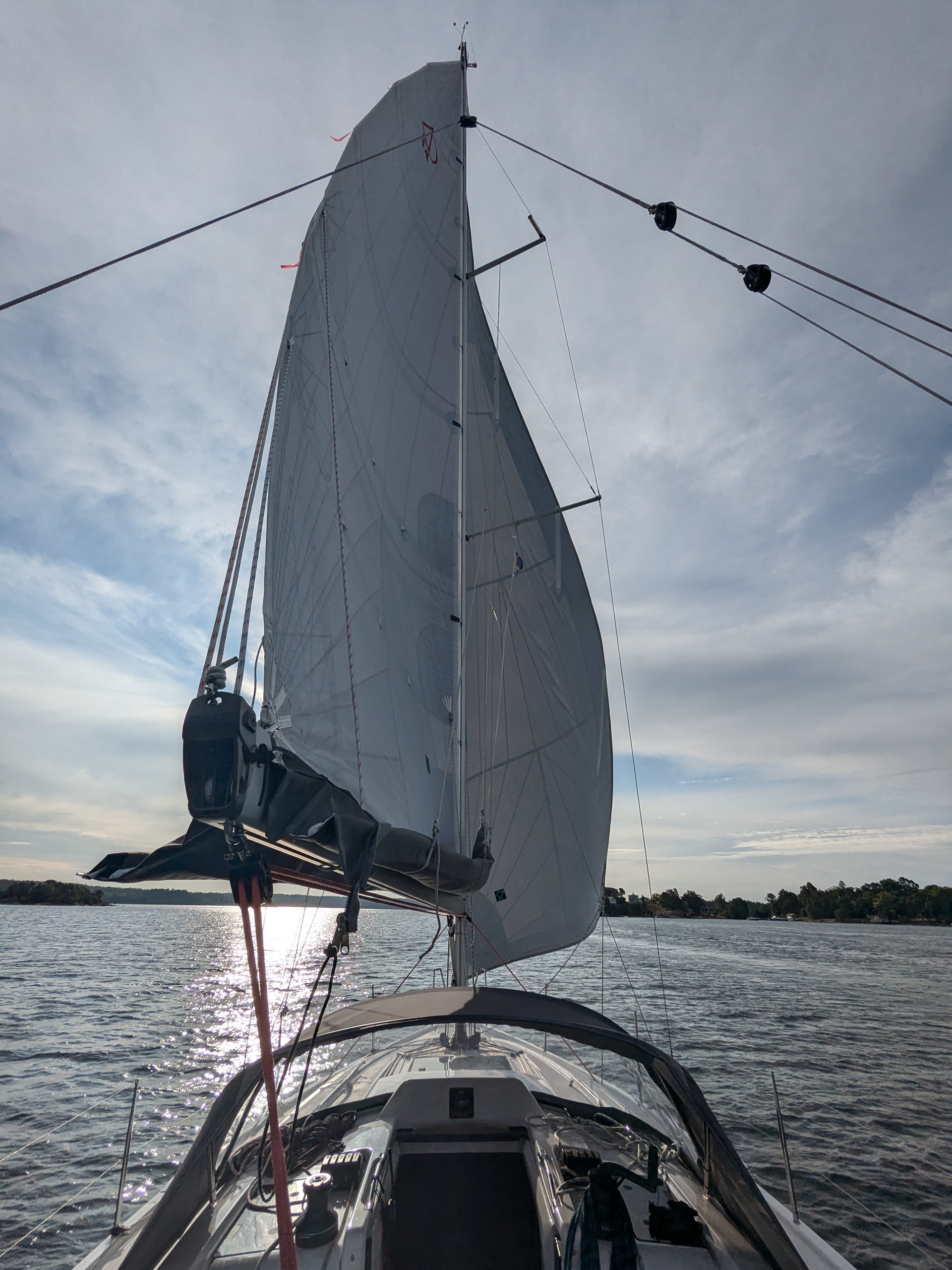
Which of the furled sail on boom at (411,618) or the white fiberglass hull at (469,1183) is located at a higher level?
the furled sail on boom at (411,618)

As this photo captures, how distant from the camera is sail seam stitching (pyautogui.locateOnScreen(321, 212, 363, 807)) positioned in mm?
4531

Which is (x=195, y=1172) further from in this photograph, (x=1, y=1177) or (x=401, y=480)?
(x=1, y=1177)

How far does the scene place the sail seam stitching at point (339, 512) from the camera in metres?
4.53

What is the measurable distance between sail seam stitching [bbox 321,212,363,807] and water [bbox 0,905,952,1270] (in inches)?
73.1

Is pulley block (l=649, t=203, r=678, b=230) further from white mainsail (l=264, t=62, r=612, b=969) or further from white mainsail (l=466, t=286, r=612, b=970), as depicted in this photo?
white mainsail (l=466, t=286, r=612, b=970)

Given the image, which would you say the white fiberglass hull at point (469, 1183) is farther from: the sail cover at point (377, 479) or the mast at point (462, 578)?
the sail cover at point (377, 479)

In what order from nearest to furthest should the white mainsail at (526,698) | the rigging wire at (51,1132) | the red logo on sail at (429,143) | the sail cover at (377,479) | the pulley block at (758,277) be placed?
the pulley block at (758,277)
the sail cover at (377,479)
the rigging wire at (51,1132)
the red logo on sail at (429,143)
the white mainsail at (526,698)

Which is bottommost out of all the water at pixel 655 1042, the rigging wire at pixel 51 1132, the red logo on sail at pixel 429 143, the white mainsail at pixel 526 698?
the water at pixel 655 1042

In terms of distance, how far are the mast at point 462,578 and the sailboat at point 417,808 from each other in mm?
44

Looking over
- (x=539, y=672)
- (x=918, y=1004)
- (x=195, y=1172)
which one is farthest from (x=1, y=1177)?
(x=918, y=1004)

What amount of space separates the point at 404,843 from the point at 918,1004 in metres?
29.4

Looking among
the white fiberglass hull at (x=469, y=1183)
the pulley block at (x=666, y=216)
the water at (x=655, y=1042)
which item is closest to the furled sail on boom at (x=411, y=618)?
the white fiberglass hull at (x=469, y=1183)

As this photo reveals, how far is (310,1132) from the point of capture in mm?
4918

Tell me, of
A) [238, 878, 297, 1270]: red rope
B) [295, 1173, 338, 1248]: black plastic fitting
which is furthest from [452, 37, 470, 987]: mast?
[238, 878, 297, 1270]: red rope
